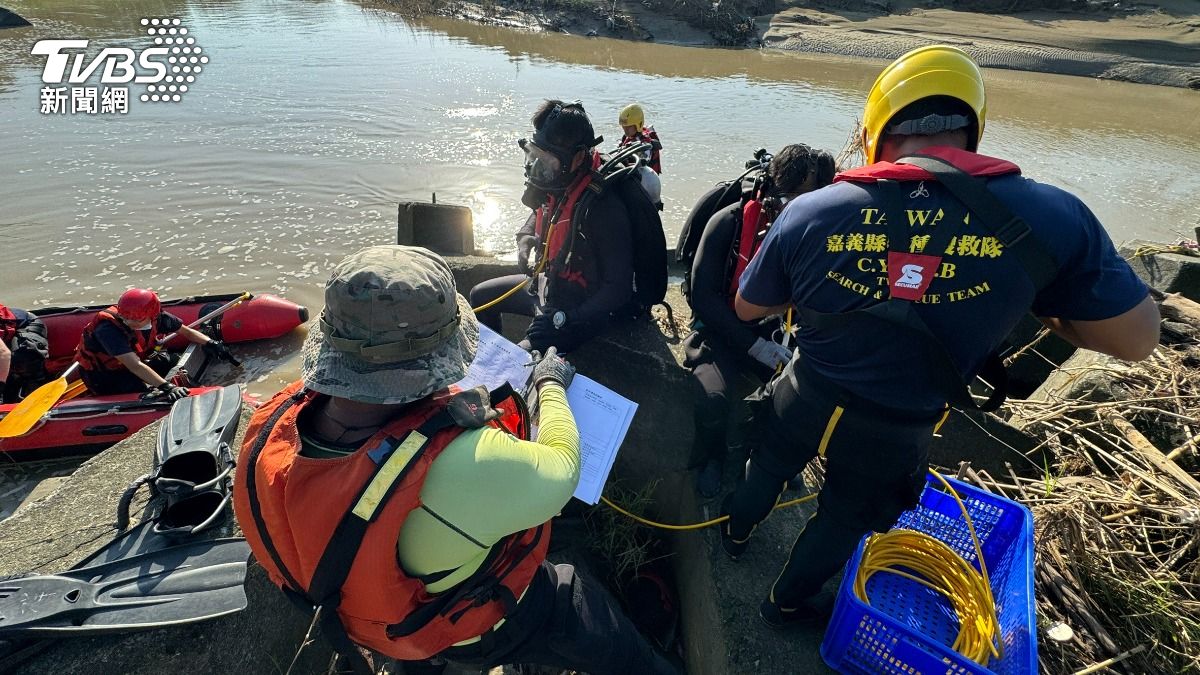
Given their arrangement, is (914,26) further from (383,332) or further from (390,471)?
(390,471)

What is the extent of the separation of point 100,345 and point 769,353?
543cm

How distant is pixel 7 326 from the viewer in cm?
495

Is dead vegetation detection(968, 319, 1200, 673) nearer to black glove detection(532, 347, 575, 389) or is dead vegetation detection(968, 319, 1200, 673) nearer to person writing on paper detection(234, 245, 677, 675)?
black glove detection(532, 347, 575, 389)

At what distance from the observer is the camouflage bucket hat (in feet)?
4.35

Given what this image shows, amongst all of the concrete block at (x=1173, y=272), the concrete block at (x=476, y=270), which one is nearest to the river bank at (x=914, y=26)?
the concrete block at (x=1173, y=272)

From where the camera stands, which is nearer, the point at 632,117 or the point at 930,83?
the point at 930,83

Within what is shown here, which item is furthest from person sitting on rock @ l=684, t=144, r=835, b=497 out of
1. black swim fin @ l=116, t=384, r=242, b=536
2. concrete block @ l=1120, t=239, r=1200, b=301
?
concrete block @ l=1120, t=239, r=1200, b=301

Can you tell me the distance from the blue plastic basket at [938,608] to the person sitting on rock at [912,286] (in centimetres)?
25

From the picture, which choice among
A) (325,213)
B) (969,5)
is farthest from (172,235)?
(969,5)

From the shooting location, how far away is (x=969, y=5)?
29.2m

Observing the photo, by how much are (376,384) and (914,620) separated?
2198 millimetres

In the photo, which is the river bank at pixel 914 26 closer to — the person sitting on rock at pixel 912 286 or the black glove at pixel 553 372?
the person sitting on rock at pixel 912 286

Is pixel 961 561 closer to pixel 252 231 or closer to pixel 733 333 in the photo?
pixel 733 333

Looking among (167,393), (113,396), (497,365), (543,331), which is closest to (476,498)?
(497,365)
